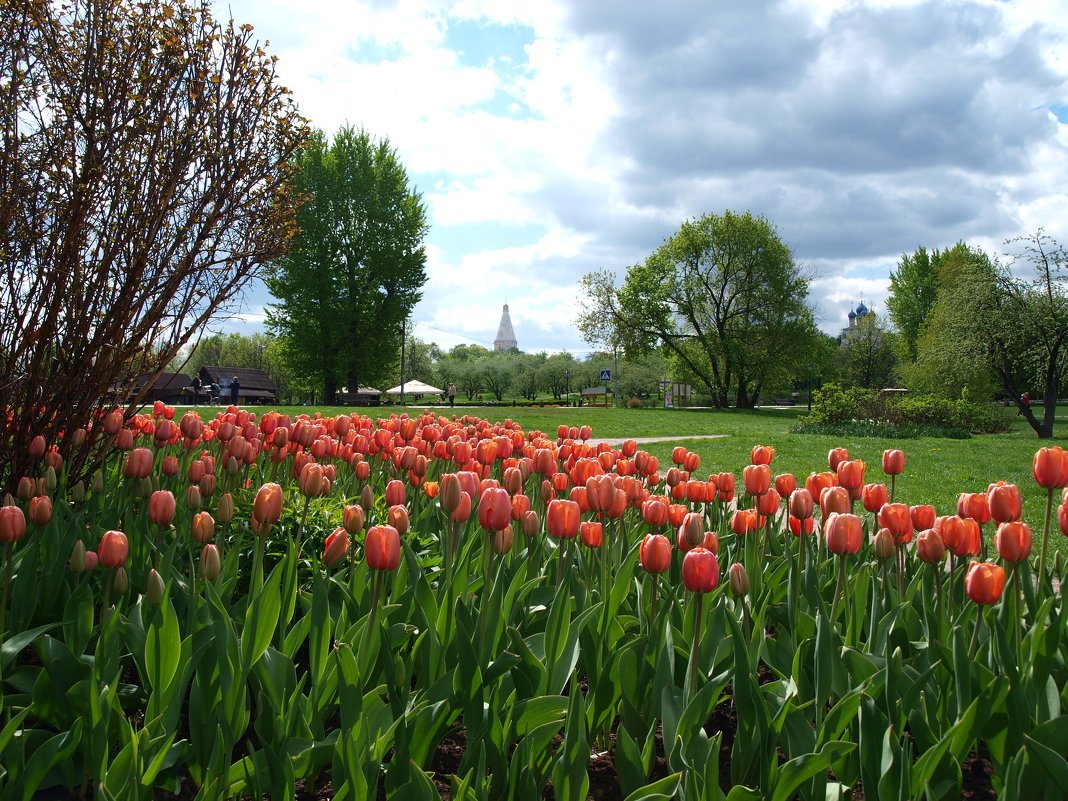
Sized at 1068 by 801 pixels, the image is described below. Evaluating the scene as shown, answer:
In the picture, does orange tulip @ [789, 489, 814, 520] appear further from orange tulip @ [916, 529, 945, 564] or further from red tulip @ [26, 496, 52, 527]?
red tulip @ [26, 496, 52, 527]

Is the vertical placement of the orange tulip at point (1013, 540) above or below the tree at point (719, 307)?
below

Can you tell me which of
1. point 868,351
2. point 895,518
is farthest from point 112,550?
point 868,351

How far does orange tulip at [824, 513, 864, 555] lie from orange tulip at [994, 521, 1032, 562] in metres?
0.36

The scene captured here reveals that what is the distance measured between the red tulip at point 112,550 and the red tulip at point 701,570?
1.53 m

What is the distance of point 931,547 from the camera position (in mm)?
2191

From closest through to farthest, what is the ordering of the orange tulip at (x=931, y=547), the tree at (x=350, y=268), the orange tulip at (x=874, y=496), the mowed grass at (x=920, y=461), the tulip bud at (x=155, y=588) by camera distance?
1. the tulip bud at (x=155, y=588)
2. the orange tulip at (x=931, y=547)
3. the orange tulip at (x=874, y=496)
4. the mowed grass at (x=920, y=461)
5. the tree at (x=350, y=268)

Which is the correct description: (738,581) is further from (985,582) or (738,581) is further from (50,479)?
(50,479)

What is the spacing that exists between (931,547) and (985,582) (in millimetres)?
396

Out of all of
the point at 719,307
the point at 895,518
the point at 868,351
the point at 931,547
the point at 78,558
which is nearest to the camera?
the point at 78,558

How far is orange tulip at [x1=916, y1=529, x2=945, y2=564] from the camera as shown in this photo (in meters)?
2.19

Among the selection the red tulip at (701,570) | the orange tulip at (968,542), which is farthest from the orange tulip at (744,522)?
the red tulip at (701,570)

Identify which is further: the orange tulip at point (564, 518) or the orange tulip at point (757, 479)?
the orange tulip at point (757, 479)

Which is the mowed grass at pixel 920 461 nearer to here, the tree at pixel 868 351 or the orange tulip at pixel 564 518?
the orange tulip at pixel 564 518

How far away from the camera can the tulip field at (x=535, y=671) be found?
1.52 m
